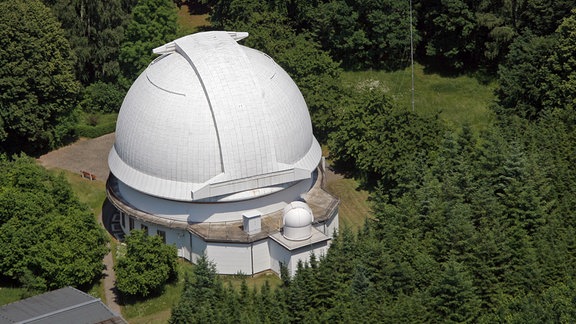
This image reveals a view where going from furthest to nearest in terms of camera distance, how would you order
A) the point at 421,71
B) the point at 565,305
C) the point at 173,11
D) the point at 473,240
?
the point at 421,71, the point at 173,11, the point at 473,240, the point at 565,305

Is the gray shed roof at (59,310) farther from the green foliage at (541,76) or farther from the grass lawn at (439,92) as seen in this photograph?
the grass lawn at (439,92)

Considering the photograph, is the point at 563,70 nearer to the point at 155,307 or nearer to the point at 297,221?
the point at 297,221

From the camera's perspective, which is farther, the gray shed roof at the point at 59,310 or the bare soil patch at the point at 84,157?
the bare soil patch at the point at 84,157

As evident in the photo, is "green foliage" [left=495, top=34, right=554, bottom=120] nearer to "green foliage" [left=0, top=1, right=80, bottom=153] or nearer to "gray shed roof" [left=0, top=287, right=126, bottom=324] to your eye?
"green foliage" [left=0, top=1, right=80, bottom=153]

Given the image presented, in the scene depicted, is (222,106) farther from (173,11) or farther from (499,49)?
(499,49)

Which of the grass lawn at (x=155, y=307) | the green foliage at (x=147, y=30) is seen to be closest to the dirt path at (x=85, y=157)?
the green foliage at (x=147, y=30)

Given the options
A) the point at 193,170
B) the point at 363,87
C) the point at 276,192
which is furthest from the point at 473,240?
the point at 363,87
